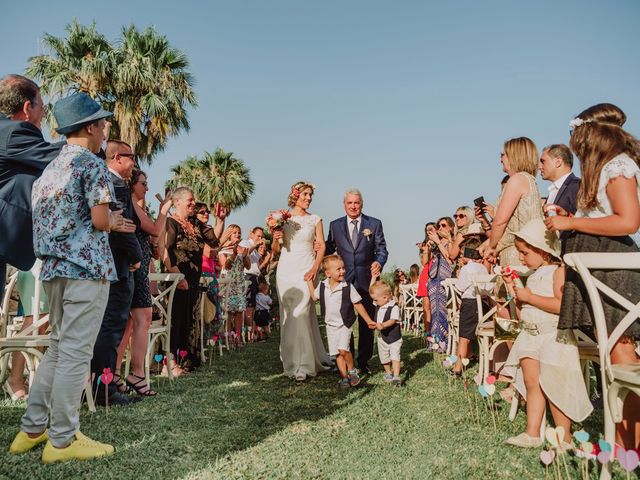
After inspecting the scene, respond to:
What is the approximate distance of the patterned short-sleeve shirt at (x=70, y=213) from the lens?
317 cm

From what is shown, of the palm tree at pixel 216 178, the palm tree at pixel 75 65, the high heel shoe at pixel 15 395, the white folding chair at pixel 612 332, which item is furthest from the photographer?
Answer: the palm tree at pixel 216 178

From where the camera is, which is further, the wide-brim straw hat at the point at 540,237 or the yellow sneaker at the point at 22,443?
the wide-brim straw hat at the point at 540,237

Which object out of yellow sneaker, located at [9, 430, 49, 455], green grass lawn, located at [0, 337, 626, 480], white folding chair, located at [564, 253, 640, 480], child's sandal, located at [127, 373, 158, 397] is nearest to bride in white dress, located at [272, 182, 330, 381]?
green grass lawn, located at [0, 337, 626, 480]

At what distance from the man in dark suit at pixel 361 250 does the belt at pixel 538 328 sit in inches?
128

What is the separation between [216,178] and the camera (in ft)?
99.3

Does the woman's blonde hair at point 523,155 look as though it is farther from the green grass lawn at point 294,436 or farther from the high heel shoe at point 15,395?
the high heel shoe at point 15,395

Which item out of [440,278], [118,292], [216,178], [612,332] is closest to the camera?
[612,332]

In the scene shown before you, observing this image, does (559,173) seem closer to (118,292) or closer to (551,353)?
(551,353)

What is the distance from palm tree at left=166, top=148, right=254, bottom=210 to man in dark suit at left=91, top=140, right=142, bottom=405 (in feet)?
83.6

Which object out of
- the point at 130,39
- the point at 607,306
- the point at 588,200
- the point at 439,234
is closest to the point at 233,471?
the point at 607,306

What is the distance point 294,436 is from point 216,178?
27560 mm

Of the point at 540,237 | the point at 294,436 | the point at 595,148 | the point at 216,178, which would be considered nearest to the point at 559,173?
the point at 540,237

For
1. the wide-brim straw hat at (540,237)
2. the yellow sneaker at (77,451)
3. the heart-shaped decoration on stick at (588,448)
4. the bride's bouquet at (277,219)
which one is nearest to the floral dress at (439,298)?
the bride's bouquet at (277,219)

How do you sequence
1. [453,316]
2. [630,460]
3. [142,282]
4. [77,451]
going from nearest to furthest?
1. [630,460]
2. [77,451]
3. [142,282]
4. [453,316]
